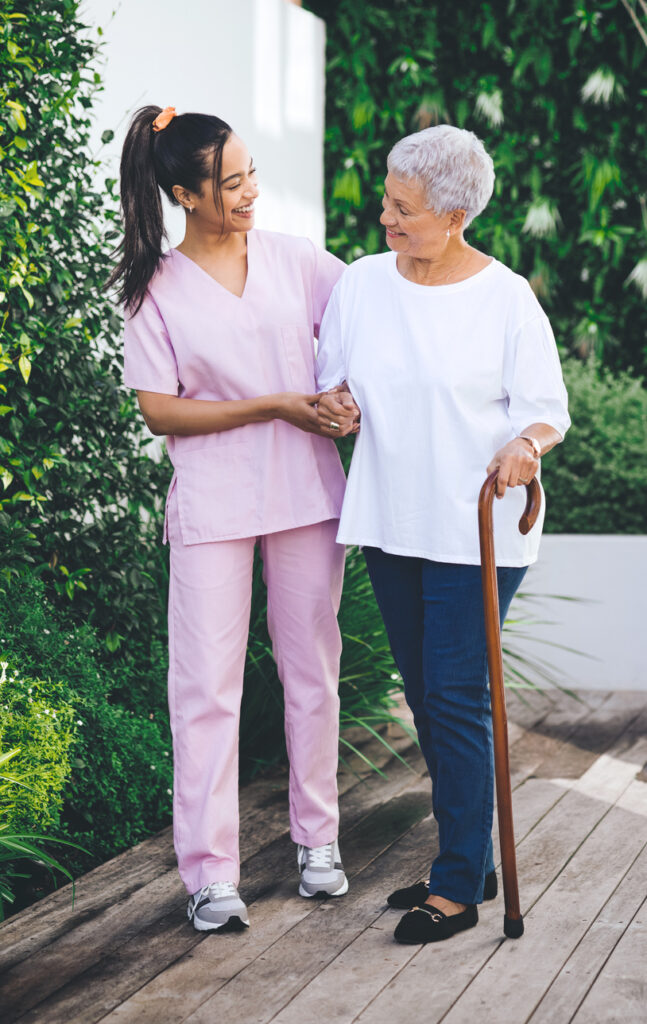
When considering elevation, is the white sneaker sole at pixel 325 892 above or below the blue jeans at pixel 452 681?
below

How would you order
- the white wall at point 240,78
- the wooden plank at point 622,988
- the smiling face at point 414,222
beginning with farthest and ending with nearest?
1. the white wall at point 240,78
2. the smiling face at point 414,222
3. the wooden plank at point 622,988

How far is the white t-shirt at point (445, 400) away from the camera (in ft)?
7.25

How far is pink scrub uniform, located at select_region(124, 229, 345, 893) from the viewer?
2383 mm

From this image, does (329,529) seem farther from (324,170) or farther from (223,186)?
(324,170)

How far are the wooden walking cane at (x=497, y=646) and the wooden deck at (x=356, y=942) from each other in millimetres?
211

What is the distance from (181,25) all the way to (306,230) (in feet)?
4.14

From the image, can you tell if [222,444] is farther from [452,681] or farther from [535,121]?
[535,121]

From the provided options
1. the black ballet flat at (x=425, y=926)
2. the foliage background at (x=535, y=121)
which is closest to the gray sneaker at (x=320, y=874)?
the black ballet flat at (x=425, y=926)

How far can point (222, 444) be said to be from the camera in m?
2.43

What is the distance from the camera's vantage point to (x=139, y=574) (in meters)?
3.12

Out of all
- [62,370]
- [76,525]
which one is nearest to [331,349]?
[62,370]

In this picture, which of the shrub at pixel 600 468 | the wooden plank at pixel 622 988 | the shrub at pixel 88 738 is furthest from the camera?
the shrub at pixel 600 468

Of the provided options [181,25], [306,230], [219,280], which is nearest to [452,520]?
[219,280]

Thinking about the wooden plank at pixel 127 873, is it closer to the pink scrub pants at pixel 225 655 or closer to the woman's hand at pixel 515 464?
the pink scrub pants at pixel 225 655
